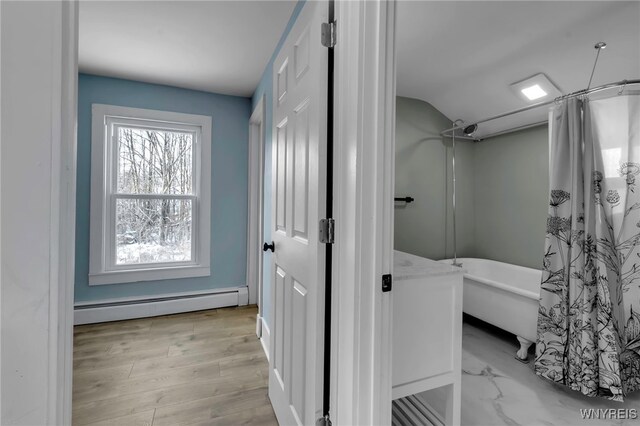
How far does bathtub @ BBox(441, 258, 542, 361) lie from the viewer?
2.09m

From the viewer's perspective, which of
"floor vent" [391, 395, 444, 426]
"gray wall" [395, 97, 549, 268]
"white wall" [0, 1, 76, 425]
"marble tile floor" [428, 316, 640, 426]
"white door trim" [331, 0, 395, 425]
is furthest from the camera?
"gray wall" [395, 97, 549, 268]

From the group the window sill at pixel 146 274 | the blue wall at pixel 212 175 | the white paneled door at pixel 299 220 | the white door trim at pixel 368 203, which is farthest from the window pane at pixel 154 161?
the white door trim at pixel 368 203

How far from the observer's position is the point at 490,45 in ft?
7.11

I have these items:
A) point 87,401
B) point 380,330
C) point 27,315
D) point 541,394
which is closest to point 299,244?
point 380,330

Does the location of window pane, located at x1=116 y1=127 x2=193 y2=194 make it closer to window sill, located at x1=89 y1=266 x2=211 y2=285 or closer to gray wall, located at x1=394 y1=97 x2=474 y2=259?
window sill, located at x1=89 y1=266 x2=211 y2=285

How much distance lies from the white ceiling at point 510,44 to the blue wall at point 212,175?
5.89ft

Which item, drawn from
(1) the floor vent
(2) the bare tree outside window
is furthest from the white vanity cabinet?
(2) the bare tree outside window

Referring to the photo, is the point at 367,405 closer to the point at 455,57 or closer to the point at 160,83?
the point at 455,57

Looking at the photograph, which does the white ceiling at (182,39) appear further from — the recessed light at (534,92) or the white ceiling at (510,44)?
the recessed light at (534,92)

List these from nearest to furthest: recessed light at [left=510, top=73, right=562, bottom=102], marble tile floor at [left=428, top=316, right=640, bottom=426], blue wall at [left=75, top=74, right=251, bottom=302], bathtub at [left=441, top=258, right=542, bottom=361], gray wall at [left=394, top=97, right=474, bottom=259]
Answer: marble tile floor at [left=428, top=316, right=640, bottom=426], bathtub at [left=441, top=258, right=542, bottom=361], recessed light at [left=510, top=73, right=562, bottom=102], blue wall at [left=75, top=74, right=251, bottom=302], gray wall at [left=394, top=97, right=474, bottom=259]

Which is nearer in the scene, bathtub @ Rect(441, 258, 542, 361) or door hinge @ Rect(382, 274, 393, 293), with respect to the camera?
door hinge @ Rect(382, 274, 393, 293)

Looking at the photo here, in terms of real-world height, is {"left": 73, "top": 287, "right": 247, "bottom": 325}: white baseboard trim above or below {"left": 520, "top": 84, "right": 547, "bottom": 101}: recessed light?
below

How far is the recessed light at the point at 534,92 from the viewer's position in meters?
2.43

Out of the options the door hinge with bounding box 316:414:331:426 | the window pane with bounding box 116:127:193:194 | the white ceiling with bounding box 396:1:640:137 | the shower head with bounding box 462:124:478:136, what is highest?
the white ceiling with bounding box 396:1:640:137
